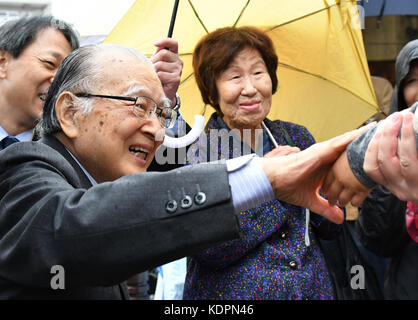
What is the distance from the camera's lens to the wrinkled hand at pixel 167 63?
125 inches

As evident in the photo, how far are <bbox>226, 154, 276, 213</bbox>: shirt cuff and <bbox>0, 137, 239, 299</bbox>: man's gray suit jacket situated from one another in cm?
5

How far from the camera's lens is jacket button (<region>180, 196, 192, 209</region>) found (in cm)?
154

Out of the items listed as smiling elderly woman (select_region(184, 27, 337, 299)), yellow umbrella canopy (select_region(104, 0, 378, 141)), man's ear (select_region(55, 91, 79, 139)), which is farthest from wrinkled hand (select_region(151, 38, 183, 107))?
man's ear (select_region(55, 91, 79, 139))

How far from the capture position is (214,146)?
318cm

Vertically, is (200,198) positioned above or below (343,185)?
above

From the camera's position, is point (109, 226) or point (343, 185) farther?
point (343, 185)

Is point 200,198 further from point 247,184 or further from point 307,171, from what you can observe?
point 307,171

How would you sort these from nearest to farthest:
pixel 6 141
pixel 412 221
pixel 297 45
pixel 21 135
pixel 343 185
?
pixel 343 185, pixel 6 141, pixel 21 135, pixel 412 221, pixel 297 45

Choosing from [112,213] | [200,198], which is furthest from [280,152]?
[112,213]

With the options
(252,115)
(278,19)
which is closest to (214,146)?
(252,115)

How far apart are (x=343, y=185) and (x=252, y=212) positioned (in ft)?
3.35

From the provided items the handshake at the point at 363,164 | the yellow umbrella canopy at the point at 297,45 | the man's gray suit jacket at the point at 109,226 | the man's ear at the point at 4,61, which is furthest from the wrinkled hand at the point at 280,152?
the man's ear at the point at 4,61

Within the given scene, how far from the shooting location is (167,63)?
3186 millimetres
